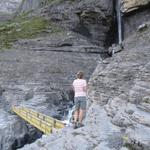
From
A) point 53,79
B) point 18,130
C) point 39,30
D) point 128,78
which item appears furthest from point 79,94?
point 39,30

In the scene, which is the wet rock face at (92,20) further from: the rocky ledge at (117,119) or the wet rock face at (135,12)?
the rocky ledge at (117,119)

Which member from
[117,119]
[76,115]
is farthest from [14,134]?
[117,119]

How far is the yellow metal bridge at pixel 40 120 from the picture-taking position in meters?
21.4

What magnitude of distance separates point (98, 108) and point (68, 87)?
1499cm

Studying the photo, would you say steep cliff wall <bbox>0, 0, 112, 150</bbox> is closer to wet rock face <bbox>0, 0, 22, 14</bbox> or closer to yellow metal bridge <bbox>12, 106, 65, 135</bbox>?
yellow metal bridge <bbox>12, 106, 65, 135</bbox>

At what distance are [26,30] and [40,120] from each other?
25.2 meters

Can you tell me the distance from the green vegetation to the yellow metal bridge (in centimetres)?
1470

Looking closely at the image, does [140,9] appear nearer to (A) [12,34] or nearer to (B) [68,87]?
(B) [68,87]

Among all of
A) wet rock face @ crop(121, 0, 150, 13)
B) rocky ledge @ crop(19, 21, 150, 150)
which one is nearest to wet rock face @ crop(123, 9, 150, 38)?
wet rock face @ crop(121, 0, 150, 13)

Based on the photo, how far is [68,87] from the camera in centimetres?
3603

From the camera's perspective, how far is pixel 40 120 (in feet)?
80.0

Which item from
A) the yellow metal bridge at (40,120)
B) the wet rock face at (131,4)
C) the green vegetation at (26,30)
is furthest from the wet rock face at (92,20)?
the yellow metal bridge at (40,120)

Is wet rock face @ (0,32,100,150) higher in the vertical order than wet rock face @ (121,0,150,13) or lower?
lower

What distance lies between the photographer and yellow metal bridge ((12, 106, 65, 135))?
70.2ft
